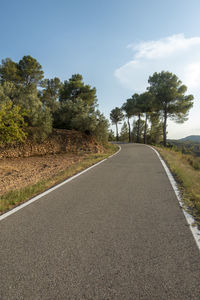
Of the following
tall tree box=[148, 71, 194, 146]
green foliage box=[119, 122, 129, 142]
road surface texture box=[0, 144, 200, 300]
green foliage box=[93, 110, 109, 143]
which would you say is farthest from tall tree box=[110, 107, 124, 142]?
road surface texture box=[0, 144, 200, 300]

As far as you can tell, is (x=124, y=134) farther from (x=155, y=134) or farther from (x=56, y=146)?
(x=56, y=146)

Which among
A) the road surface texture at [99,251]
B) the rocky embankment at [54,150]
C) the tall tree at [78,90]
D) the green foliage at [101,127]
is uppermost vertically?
the tall tree at [78,90]

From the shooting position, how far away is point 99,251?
2.24 meters

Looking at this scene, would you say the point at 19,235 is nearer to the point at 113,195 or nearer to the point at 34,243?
the point at 34,243

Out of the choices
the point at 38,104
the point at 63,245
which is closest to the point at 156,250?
the point at 63,245

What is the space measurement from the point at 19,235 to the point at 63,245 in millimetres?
859

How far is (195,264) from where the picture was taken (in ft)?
6.51

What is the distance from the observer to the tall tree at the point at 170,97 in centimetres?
2777

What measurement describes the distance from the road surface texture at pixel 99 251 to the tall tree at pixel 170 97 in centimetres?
2699

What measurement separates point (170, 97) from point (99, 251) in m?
30.6

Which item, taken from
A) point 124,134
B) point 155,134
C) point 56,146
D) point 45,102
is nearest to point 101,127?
point 56,146

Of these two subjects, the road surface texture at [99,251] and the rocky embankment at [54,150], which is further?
the rocky embankment at [54,150]

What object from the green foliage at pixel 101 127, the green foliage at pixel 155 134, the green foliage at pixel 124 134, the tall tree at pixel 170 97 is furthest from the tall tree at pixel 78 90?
the green foliage at pixel 124 134

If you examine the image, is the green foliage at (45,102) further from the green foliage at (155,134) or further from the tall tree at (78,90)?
the green foliage at (155,134)
